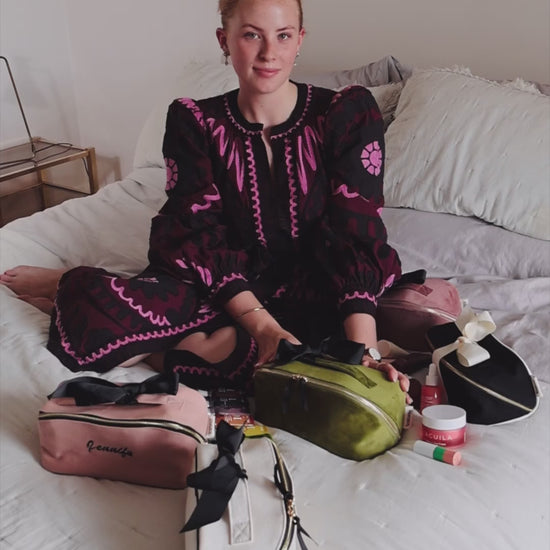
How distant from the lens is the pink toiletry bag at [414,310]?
1.51 m

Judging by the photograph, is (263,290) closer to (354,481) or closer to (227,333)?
(227,333)

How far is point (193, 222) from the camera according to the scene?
1608mm

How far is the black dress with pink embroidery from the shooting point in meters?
1.54

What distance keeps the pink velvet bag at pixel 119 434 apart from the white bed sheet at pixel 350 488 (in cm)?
2

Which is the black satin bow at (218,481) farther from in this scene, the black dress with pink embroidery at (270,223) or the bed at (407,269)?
the black dress with pink embroidery at (270,223)

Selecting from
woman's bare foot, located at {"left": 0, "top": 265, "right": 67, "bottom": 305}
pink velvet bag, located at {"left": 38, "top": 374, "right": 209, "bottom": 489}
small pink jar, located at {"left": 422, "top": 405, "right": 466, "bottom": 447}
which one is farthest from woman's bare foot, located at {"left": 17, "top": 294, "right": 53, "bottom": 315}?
small pink jar, located at {"left": 422, "top": 405, "right": 466, "bottom": 447}

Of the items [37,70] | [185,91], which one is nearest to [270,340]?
[185,91]

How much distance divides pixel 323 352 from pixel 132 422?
12.5 inches

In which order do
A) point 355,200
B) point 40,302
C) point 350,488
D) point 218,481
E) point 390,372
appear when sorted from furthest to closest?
1. point 40,302
2. point 355,200
3. point 390,372
4. point 350,488
5. point 218,481

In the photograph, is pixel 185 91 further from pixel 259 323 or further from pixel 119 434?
pixel 119 434

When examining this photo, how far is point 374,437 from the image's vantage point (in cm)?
120

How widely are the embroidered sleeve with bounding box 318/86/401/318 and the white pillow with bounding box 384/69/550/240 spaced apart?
10.5 inches

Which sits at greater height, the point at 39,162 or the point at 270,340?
the point at 270,340

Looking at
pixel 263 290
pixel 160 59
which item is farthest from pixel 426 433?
pixel 160 59
